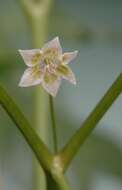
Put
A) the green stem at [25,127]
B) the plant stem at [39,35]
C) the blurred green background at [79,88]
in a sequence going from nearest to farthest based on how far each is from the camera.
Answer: the green stem at [25,127], the plant stem at [39,35], the blurred green background at [79,88]

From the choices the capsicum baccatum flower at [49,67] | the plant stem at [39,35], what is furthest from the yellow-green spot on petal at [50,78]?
the plant stem at [39,35]

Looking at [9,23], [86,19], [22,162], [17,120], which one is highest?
[17,120]

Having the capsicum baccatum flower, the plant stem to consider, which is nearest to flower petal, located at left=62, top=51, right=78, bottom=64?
the capsicum baccatum flower

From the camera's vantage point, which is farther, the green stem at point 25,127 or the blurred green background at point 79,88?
the blurred green background at point 79,88

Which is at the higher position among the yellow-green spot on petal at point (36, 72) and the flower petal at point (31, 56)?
the flower petal at point (31, 56)

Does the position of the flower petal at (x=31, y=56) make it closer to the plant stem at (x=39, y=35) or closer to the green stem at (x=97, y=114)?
the green stem at (x=97, y=114)

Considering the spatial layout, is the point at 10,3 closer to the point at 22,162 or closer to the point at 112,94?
the point at 22,162

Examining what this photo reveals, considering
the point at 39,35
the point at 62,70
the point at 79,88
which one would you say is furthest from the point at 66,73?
the point at 79,88

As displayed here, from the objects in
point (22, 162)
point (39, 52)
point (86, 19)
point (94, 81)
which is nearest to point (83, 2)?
point (86, 19)
